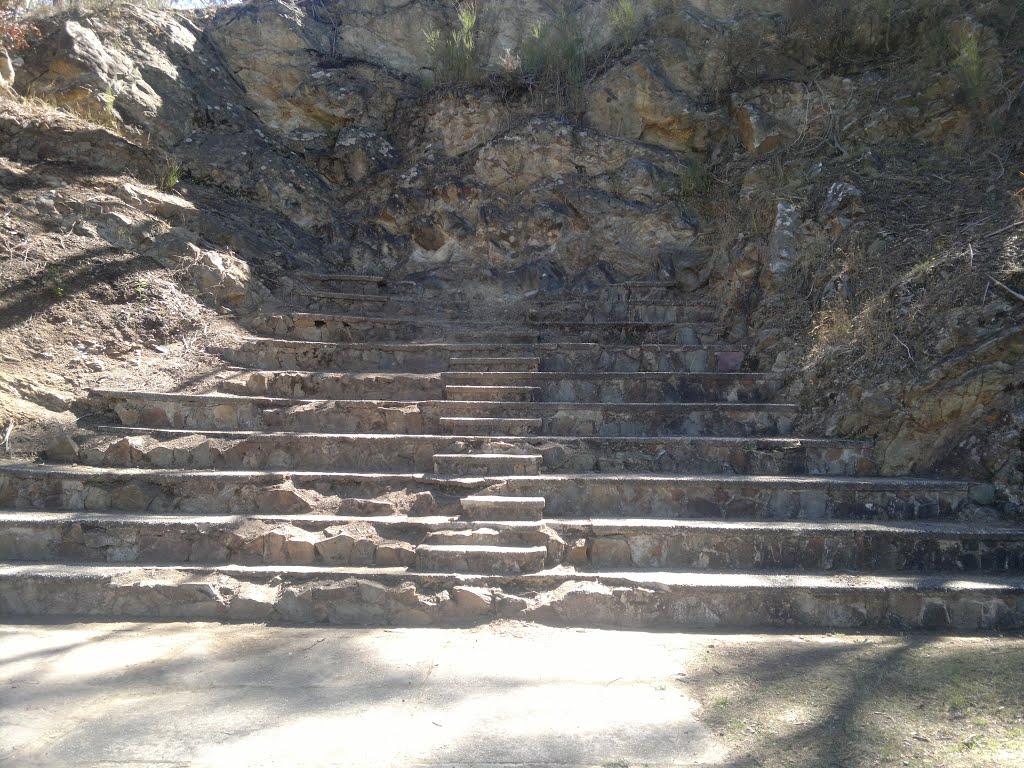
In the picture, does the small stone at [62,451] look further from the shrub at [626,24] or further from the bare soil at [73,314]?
the shrub at [626,24]

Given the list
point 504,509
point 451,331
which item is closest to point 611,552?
point 504,509

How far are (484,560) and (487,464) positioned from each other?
83 cm

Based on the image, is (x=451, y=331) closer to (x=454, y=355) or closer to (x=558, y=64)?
(x=454, y=355)

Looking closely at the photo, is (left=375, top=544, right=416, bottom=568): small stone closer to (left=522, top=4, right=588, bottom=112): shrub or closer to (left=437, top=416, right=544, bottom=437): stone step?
(left=437, top=416, right=544, bottom=437): stone step

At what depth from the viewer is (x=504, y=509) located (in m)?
4.05

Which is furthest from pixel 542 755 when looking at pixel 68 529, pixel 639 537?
pixel 68 529

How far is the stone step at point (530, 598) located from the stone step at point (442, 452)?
923mm

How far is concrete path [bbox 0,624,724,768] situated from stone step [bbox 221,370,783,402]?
85.0 inches

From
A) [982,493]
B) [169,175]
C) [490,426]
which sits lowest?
[982,493]

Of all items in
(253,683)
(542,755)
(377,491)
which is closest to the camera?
(542,755)

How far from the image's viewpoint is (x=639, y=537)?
389 centimetres

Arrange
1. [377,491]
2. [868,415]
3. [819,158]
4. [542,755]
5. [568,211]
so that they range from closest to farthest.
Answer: [542,755]
[377,491]
[868,415]
[819,158]
[568,211]

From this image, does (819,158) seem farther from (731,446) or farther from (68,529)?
(68,529)

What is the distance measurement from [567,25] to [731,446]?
23.5 ft
